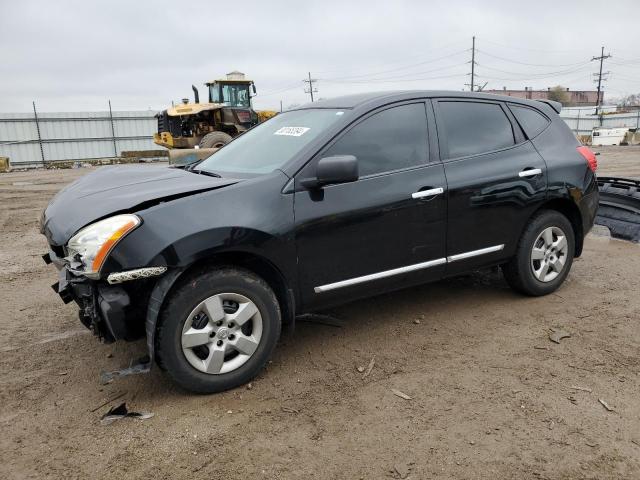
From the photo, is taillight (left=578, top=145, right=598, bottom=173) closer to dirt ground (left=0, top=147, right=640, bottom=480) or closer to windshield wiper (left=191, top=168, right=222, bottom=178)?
dirt ground (left=0, top=147, right=640, bottom=480)

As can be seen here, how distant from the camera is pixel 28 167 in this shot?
25016 mm

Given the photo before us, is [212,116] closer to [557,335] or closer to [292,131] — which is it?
[292,131]

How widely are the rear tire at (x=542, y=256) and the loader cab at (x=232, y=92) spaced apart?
16804 mm

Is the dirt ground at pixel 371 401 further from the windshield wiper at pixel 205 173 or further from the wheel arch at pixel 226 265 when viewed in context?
the windshield wiper at pixel 205 173

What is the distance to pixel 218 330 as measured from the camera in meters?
2.89

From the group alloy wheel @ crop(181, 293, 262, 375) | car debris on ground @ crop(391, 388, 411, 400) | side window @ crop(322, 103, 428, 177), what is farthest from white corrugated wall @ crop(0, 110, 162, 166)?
car debris on ground @ crop(391, 388, 411, 400)

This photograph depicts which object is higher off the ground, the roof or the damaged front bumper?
the roof

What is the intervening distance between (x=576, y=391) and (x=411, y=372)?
0.94 metres

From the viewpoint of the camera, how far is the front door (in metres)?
3.18

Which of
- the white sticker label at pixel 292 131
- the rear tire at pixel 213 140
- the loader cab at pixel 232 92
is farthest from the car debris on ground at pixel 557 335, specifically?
the loader cab at pixel 232 92

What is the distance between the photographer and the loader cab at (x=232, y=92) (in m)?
19.5

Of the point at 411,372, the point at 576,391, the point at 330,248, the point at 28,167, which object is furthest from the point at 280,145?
the point at 28,167

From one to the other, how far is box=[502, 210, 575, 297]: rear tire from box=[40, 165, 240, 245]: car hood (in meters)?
2.48

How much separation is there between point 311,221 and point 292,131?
0.89 meters
